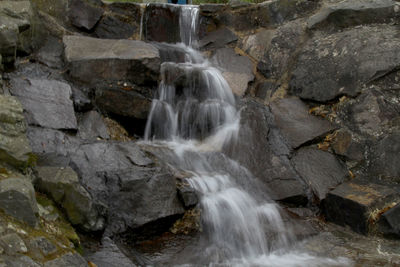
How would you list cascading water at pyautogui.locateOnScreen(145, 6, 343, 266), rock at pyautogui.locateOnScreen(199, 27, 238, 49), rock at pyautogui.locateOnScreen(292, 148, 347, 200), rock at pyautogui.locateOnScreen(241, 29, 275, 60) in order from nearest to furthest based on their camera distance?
cascading water at pyautogui.locateOnScreen(145, 6, 343, 266)
rock at pyautogui.locateOnScreen(292, 148, 347, 200)
rock at pyautogui.locateOnScreen(241, 29, 275, 60)
rock at pyautogui.locateOnScreen(199, 27, 238, 49)

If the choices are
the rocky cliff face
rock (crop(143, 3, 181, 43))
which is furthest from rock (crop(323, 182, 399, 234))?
rock (crop(143, 3, 181, 43))

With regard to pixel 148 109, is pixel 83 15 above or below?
above

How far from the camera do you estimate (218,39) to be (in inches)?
323

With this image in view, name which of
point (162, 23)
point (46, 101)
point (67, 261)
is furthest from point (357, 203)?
point (162, 23)

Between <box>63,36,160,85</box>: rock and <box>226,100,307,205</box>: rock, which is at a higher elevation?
<box>63,36,160,85</box>: rock

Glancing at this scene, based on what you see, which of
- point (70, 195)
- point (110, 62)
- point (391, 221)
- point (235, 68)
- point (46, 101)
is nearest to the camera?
point (70, 195)

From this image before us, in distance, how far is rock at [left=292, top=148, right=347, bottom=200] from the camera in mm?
5211

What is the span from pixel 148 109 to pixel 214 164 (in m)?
1.41

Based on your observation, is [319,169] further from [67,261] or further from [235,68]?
[67,261]

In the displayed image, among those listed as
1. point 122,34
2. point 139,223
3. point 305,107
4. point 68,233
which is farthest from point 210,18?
point 68,233

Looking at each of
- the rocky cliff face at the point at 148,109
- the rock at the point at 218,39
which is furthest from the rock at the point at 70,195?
the rock at the point at 218,39

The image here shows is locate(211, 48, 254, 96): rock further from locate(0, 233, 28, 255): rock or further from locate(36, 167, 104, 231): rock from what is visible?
locate(0, 233, 28, 255): rock

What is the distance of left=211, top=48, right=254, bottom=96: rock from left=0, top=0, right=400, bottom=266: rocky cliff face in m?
0.03

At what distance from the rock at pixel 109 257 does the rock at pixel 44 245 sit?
542 millimetres
